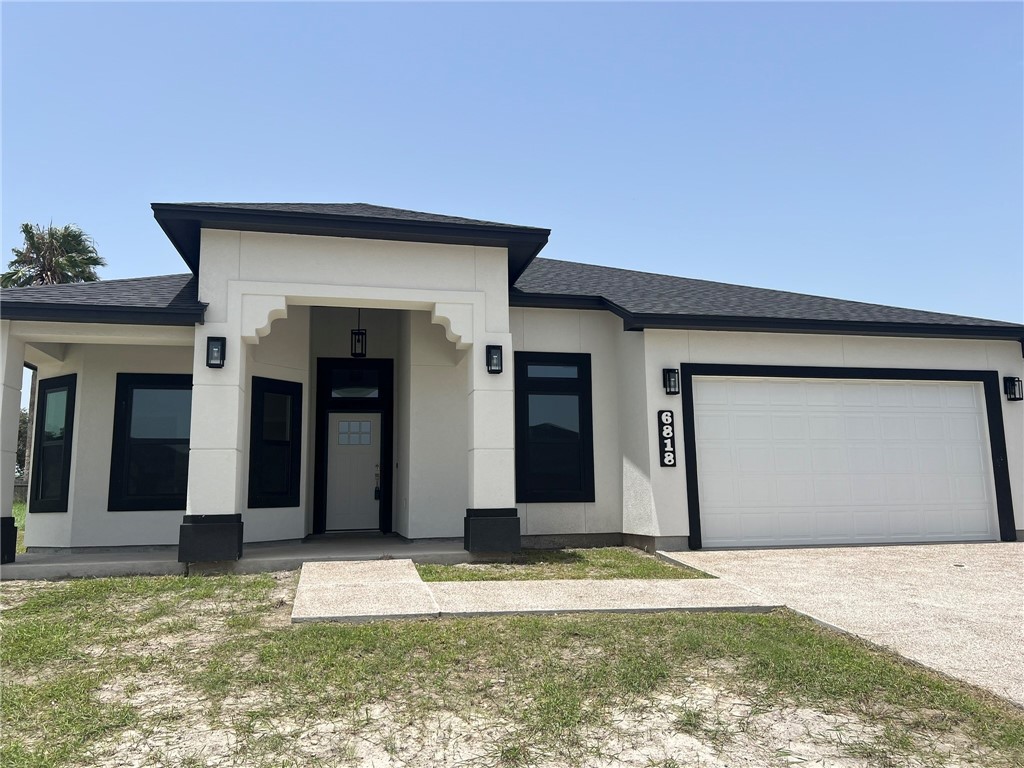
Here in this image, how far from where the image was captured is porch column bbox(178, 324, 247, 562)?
A: 7621 millimetres

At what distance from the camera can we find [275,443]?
1009cm

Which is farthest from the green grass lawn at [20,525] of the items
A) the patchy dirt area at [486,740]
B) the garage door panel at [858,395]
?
the garage door panel at [858,395]

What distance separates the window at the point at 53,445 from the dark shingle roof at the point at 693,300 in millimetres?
6772

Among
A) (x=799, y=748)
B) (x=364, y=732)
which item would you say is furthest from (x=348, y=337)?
(x=799, y=748)

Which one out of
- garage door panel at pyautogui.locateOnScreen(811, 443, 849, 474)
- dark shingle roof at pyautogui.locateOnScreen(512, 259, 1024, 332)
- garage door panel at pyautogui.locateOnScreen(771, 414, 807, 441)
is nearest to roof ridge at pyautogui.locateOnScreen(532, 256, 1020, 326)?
dark shingle roof at pyautogui.locateOnScreen(512, 259, 1024, 332)

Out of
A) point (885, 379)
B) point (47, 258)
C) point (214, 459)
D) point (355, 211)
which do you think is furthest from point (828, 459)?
point (47, 258)

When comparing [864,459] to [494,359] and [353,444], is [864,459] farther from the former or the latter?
[353,444]

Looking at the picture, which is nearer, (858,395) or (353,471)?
(858,395)

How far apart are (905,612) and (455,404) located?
648cm

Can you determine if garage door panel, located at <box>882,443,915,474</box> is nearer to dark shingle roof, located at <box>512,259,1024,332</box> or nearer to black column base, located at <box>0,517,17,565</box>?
dark shingle roof, located at <box>512,259,1024,332</box>

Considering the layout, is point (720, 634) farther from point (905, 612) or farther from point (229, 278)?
point (229, 278)

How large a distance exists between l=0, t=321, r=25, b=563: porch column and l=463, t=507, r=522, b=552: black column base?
17.5 feet

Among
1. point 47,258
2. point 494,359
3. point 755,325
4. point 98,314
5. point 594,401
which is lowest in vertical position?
point 594,401

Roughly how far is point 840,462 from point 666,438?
292 centimetres
